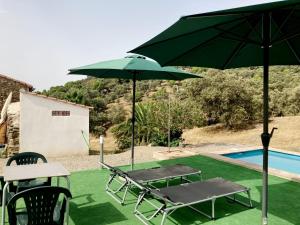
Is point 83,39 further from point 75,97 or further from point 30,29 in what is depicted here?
point 75,97

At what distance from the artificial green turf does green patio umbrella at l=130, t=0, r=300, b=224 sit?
1.92 m

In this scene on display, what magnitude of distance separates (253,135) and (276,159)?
685 centimetres

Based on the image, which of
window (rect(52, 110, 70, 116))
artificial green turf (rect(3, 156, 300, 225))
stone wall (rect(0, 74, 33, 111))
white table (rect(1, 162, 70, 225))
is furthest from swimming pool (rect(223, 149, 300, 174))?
stone wall (rect(0, 74, 33, 111))

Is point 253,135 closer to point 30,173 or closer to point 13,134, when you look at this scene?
point 13,134

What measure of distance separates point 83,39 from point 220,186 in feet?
68.5

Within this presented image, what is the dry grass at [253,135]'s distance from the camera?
17.6 m

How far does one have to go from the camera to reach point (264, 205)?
3.61 meters

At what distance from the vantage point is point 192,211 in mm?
5715

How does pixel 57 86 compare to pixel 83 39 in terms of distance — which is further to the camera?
pixel 57 86

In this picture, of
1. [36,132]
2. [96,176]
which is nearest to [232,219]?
[96,176]

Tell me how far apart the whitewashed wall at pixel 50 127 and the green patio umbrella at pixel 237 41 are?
30.1 ft

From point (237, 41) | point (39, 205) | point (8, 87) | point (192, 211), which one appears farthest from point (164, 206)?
point (8, 87)

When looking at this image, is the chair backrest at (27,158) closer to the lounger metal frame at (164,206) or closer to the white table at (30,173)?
the white table at (30,173)

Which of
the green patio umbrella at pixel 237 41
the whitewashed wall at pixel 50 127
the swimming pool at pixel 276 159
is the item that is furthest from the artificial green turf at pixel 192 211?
the whitewashed wall at pixel 50 127
